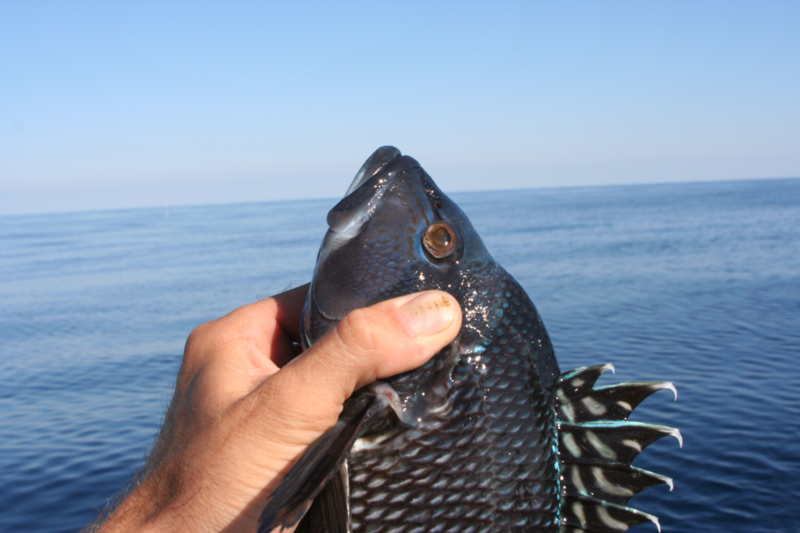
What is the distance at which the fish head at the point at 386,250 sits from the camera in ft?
8.98

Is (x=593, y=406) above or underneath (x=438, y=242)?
underneath

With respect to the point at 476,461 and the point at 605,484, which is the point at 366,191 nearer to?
the point at 476,461

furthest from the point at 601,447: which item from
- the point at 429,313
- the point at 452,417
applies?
the point at 429,313

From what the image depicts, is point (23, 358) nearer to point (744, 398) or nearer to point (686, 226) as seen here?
point (744, 398)

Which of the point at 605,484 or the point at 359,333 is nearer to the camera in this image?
the point at 359,333

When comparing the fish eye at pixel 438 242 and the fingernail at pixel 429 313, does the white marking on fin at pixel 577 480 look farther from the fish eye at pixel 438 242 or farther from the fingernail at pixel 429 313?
the fish eye at pixel 438 242

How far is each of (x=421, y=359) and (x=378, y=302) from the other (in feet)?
1.16

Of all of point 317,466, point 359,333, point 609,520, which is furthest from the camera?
point 609,520

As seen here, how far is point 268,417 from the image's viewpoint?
2.48 meters

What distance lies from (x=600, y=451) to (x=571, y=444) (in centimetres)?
14

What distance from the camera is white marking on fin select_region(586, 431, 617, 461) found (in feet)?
9.06

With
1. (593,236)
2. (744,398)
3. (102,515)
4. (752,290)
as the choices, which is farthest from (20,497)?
(593,236)

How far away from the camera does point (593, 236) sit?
Result: 4984 centimetres

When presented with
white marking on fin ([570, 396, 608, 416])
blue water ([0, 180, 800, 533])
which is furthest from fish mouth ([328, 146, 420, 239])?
blue water ([0, 180, 800, 533])
